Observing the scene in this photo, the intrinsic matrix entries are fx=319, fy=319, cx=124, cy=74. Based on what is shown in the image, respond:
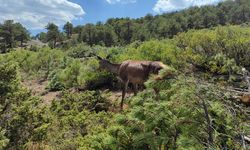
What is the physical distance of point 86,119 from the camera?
8.13 meters

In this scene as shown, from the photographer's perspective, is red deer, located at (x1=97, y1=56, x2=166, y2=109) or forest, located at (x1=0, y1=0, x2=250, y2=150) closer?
forest, located at (x1=0, y1=0, x2=250, y2=150)

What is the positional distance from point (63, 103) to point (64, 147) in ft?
15.7

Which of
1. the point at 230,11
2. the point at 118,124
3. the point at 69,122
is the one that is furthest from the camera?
the point at 230,11

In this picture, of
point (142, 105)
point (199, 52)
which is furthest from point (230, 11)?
point (142, 105)

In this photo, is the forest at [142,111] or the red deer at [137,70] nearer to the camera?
the forest at [142,111]

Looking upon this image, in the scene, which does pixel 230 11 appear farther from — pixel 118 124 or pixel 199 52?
pixel 118 124

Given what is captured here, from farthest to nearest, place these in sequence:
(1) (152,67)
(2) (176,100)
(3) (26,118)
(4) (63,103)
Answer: (4) (63,103), (1) (152,67), (3) (26,118), (2) (176,100)

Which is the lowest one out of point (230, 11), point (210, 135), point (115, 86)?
point (115, 86)

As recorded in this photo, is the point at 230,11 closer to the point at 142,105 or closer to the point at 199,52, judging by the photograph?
the point at 199,52

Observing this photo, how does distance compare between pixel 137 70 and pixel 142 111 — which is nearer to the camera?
pixel 142 111

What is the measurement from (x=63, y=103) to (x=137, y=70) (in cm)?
331

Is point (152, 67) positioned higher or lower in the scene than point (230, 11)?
lower

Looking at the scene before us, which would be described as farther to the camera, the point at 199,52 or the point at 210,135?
the point at 199,52

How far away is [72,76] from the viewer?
1803 centimetres
